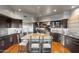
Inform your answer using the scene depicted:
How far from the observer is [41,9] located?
2.12 m

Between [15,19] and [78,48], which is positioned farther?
[15,19]

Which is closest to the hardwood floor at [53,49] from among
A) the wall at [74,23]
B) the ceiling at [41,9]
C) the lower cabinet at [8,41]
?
the lower cabinet at [8,41]

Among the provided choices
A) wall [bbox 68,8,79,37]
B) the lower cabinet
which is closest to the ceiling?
wall [bbox 68,8,79,37]

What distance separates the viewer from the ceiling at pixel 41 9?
2000 mm

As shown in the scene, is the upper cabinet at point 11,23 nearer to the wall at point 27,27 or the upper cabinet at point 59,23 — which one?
the wall at point 27,27

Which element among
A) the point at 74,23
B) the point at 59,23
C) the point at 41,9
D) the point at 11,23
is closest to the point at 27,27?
the point at 11,23

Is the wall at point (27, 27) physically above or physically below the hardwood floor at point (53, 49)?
above

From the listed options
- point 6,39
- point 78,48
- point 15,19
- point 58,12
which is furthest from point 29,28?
point 78,48

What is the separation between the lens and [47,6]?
1993 millimetres

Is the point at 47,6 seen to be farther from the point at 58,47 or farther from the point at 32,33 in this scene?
the point at 58,47

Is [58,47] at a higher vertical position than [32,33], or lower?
lower

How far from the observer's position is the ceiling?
2.00m

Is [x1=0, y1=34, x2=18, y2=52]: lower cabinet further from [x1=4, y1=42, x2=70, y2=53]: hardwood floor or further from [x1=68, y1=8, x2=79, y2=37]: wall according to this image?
[x1=68, y1=8, x2=79, y2=37]: wall
